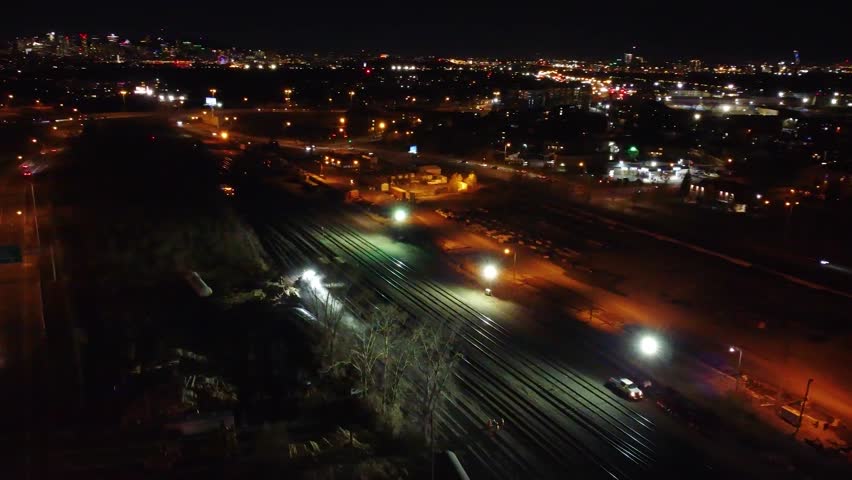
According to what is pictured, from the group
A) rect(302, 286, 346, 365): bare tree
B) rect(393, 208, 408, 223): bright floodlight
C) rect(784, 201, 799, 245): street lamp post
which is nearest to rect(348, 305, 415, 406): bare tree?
rect(302, 286, 346, 365): bare tree

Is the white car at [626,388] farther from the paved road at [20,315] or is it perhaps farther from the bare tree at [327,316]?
the paved road at [20,315]

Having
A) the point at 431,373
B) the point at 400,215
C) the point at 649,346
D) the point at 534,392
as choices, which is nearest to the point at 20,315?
the point at 431,373

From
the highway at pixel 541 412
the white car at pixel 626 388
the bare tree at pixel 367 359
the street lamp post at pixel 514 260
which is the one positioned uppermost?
the bare tree at pixel 367 359

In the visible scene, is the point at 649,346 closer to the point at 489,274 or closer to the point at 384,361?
the point at 489,274

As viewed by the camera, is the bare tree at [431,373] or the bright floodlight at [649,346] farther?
the bright floodlight at [649,346]

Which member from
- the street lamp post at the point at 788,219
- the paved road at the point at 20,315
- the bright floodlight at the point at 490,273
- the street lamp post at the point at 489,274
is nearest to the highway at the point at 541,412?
the street lamp post at the point at 489,274

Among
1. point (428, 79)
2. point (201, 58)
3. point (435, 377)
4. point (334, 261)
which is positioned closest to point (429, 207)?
point (334, 261)
